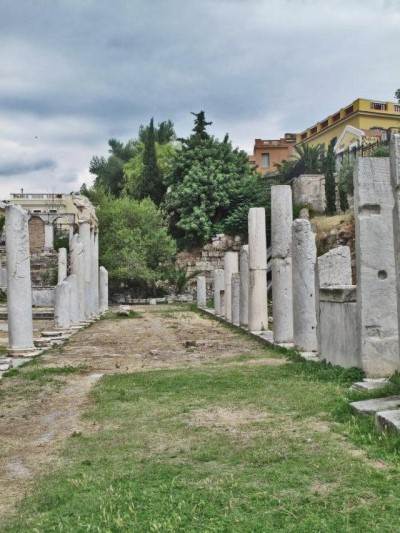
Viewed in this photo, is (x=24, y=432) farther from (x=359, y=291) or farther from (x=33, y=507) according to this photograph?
(x=359, y=291)

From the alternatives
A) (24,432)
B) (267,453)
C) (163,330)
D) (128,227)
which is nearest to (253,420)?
(267,453)

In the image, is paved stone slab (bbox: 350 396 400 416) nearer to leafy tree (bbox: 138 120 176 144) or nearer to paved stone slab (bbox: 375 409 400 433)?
paved stone slab (bbox: 375 409 400 433)

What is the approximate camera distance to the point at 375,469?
4.43 meters

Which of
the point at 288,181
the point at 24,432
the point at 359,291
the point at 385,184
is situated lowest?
the point at 24,432

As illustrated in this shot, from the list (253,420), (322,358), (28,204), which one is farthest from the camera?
(28,204)

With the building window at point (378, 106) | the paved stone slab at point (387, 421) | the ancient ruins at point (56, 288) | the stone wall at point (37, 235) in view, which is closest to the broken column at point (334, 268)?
the paved stone slab at point (387, 421)

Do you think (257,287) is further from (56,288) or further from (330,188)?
(330,188)

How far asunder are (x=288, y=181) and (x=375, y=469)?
1612 inches

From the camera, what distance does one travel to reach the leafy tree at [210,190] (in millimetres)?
42094

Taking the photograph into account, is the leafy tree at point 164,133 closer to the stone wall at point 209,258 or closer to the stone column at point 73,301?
the stone wall at point 209,258

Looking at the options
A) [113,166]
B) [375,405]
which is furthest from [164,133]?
[375,405]

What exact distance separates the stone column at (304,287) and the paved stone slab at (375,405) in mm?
5308

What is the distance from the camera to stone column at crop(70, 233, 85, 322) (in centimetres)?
2316

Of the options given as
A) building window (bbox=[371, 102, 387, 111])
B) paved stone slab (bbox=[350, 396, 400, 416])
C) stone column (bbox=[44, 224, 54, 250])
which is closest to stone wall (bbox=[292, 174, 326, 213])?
building window (bbox=[371, 102, 387, 111])
